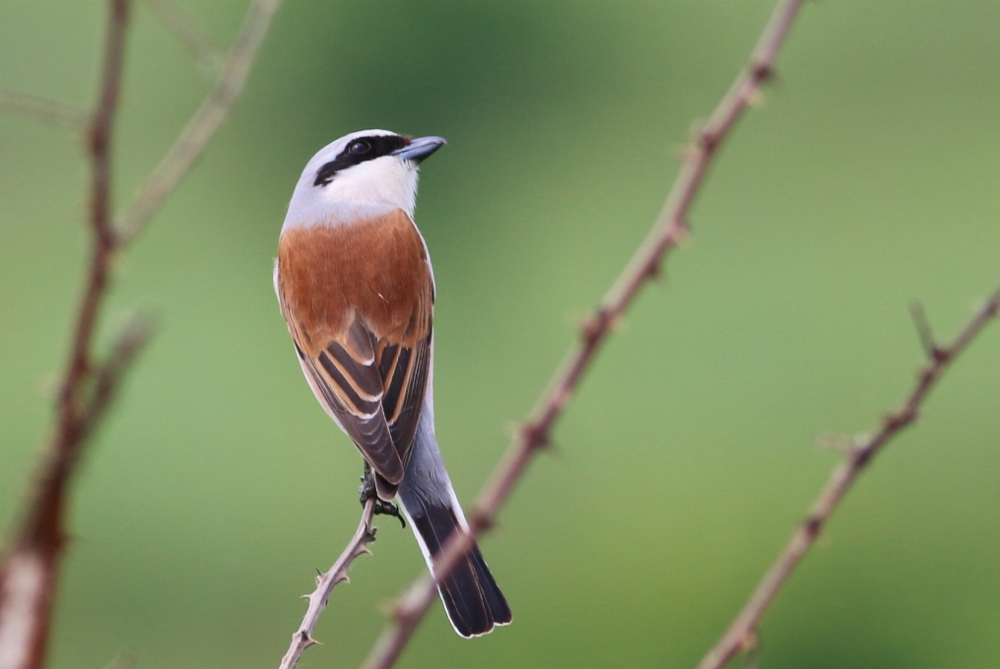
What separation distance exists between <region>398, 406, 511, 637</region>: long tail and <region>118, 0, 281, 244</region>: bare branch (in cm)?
120

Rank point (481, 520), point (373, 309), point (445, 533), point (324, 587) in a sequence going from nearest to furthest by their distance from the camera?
point (481, 520)
point (324, 587)
point (445, 533)
point (373, 309)

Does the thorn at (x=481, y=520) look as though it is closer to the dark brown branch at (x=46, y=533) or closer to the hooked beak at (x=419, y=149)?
the dark brown branch at (x=46, y=533)

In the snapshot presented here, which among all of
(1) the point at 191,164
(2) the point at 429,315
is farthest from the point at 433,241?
(1) the point at 191,164

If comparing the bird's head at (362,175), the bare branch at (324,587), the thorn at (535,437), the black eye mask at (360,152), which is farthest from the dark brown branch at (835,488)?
the black eye mask at (360,152)

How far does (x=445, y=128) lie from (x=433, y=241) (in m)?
2.57

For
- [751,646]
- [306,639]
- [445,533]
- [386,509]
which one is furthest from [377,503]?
[751,646]

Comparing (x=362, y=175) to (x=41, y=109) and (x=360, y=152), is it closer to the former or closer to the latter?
(x=360, y=152)

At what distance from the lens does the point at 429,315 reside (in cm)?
280

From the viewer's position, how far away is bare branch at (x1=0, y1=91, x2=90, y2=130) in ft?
2.00

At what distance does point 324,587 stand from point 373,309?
133cm

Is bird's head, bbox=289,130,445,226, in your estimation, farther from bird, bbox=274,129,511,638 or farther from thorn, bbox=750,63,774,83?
thorn, bbox=750,63,774,83

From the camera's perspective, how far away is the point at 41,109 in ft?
2.22

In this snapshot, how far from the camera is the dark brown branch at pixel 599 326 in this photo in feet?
2.10

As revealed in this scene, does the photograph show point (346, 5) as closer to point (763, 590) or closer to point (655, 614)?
point (655, 614)
